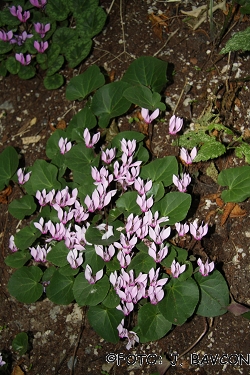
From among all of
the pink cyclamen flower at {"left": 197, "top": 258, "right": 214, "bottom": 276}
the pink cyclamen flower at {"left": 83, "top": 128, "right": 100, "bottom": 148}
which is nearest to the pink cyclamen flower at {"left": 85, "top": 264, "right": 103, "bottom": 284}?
the pink cyclamen flower at {"left": 197, "top": 258, "right": 214, "bottom": 276}

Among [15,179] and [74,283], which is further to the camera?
[15,179]

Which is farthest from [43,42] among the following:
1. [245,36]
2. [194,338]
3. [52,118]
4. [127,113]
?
[194,338]

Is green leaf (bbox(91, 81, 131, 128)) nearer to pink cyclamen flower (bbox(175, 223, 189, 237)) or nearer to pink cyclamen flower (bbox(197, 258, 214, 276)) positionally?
pink cyclamen flower (bbox(175, 223, 189, 237))

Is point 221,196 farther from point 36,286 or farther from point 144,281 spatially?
point 36,286

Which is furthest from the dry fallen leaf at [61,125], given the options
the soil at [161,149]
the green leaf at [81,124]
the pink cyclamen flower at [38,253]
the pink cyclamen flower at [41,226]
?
the pink cyclamen flower at [38,253]

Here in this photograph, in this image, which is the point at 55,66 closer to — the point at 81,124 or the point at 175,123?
the point at 81,124

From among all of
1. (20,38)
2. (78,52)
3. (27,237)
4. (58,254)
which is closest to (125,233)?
(58,254)
